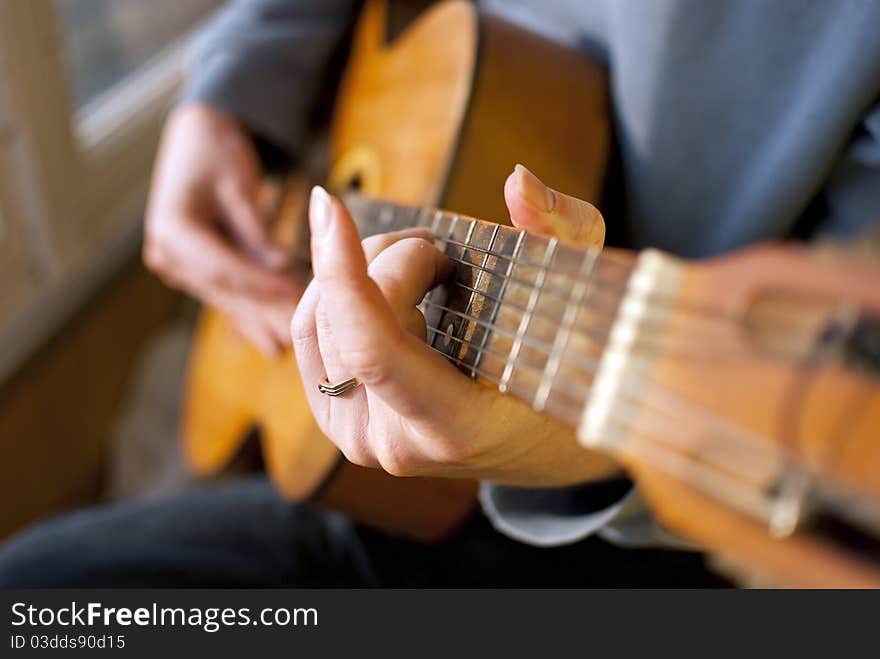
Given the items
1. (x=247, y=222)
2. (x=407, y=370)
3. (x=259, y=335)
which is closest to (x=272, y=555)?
(x=259, y=335)

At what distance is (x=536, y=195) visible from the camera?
11.9 inches

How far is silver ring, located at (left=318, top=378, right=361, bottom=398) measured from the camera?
1.15 feet

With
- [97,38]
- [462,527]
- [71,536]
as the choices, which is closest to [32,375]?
[71,536]

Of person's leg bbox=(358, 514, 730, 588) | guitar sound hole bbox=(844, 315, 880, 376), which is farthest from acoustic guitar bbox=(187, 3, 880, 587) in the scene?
person's leg bbox=(358, 514, 730, 588)

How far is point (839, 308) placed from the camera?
19 cm

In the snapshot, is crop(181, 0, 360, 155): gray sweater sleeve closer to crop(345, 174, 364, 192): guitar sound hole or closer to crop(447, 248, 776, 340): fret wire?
crop(345, 174, 364, 192): guitar sound hole

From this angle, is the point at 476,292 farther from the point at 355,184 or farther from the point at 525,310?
the point at 355,184

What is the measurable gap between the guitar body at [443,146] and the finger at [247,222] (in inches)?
3.4

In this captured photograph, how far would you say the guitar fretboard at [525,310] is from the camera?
0.24 meters

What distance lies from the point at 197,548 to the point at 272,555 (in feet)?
0.21

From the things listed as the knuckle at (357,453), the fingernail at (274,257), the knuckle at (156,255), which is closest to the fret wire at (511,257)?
the knuckle at (357,453)

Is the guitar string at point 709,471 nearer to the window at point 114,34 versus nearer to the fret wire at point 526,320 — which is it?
the fret wire at point 526,320

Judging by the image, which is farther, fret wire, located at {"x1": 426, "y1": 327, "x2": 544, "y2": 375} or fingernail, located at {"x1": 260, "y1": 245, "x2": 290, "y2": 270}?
fingernail, located at {"x1": 260, "y1": 245, "x2": 290, "y2": 270}

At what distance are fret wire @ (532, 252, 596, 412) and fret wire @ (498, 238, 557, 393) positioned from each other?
2 cm
